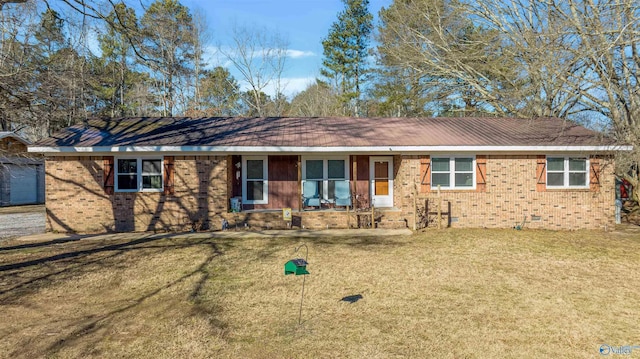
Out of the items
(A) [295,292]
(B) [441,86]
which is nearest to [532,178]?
(A) [295,292]

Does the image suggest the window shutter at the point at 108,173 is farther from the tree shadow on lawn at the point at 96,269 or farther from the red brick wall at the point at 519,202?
the red brick wall at the point at 519,202

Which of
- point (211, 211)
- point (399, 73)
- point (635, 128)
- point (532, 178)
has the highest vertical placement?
point (399, 73)

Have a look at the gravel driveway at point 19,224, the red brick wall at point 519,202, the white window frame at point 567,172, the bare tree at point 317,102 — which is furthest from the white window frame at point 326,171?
the bare tree at point 317,102

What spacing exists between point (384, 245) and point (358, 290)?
3.32m

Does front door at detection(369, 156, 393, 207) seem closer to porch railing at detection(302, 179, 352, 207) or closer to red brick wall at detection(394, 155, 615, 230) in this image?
porch railing at detection(302, 179, 352, 207)

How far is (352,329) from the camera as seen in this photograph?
4.57m

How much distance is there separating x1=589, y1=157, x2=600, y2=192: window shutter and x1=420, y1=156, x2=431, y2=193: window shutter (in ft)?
16.8

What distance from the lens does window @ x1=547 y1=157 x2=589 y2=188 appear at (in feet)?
38.4

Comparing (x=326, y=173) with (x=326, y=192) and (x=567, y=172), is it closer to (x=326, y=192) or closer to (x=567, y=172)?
(x=326, y=192)

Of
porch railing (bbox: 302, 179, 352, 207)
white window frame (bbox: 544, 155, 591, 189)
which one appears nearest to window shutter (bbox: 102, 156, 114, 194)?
porch railing (bbox: 302, 179, 352, 207)

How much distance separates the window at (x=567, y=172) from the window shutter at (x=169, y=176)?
11.8 metres

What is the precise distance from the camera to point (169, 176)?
11258 mm

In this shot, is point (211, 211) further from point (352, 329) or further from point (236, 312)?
point (352, 329)

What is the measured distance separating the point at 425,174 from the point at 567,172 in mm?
4559
